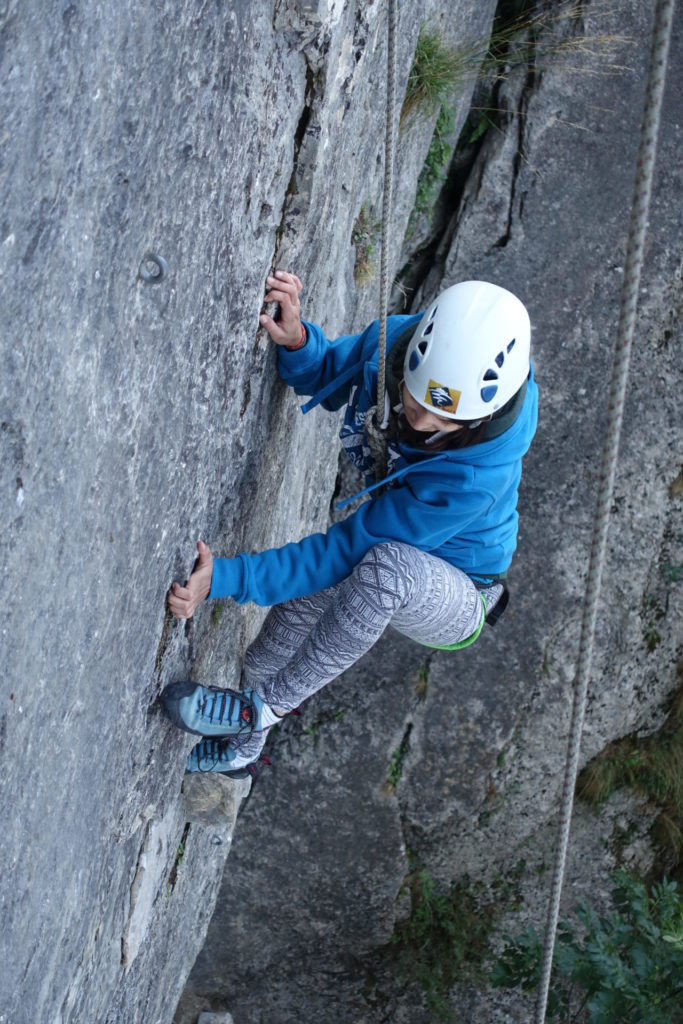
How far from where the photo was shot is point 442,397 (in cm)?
275

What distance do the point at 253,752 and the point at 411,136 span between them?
119 inches

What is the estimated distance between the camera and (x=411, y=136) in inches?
183

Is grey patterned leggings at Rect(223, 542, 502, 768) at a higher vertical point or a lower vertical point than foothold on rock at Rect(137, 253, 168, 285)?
lower

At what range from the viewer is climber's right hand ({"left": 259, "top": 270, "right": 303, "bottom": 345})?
2.80 metres

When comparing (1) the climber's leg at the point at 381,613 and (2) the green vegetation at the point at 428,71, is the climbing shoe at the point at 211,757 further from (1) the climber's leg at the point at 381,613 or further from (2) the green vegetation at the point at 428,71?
(2) the green vegetation at the point at 428,71

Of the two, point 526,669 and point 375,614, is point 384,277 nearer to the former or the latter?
point 375,614

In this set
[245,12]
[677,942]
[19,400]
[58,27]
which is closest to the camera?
[58,27]

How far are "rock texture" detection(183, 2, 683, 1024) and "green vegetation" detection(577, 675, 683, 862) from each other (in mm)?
106

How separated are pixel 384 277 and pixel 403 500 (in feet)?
2.16

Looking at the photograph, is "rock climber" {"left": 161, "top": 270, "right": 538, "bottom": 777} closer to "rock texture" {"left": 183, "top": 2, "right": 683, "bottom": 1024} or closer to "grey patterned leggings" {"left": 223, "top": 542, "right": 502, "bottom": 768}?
"grey patterned leggings" {"left": 223, "top": 542, "right": 502, "bottom": 768}

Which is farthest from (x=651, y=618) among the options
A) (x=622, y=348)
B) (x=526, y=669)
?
(x=622, y=348)

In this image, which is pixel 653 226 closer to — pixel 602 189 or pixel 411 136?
pixel 602 189

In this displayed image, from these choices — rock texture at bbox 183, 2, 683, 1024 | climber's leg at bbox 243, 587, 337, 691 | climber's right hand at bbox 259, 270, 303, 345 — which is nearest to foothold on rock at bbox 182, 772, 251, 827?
climber's leg at bbox 243, 587, 337, 691

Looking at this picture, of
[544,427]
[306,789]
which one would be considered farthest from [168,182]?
[306,789]
